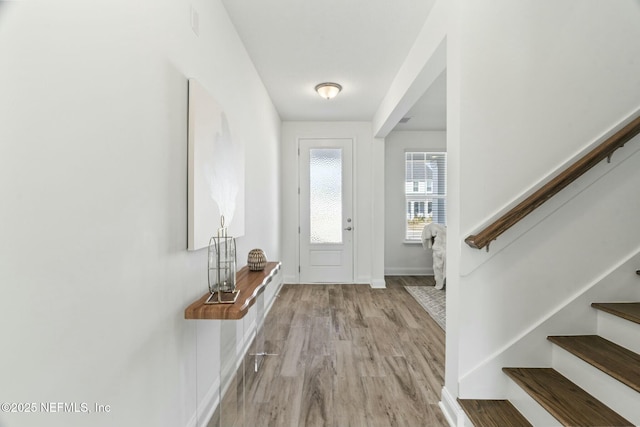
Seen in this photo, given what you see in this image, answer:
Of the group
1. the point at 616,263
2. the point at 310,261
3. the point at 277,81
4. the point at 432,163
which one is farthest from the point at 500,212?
the point at 432,163

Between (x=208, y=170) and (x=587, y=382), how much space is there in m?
2.14

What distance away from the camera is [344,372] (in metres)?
2.24

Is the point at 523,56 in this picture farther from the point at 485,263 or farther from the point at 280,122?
the point at 280,122

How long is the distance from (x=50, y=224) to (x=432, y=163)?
560 centimetres

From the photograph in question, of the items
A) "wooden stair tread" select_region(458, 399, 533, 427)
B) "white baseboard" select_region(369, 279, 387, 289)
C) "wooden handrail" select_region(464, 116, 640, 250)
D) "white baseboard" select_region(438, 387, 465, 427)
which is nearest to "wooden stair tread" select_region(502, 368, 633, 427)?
"wooden stair tread" select_region(458, 399, 533, 427)

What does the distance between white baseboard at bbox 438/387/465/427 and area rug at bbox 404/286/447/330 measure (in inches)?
53.4

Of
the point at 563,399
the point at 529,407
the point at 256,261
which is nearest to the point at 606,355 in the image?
the point at 563,399

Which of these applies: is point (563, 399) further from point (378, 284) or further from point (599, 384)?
point (378, 284)

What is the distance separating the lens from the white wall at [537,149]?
1.66 metres

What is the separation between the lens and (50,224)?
2.56 ft

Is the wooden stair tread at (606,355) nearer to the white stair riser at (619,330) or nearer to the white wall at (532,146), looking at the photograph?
the white stair riser at (619,330)

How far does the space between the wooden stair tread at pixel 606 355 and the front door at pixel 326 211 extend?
135 inches

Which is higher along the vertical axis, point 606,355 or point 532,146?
point 532,146

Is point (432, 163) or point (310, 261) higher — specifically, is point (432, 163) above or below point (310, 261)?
above
